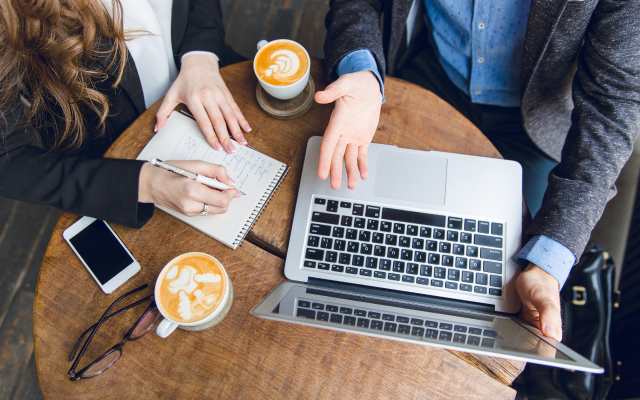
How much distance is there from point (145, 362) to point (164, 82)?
0.79m

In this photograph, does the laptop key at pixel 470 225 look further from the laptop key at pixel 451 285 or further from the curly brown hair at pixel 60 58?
the curly brown hair at pixel 60 58

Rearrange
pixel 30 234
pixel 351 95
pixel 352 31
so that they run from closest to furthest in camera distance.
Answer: pixel 351 95 < pixel 352 31 < pixel 30 234

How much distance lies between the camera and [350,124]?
32.3 inches

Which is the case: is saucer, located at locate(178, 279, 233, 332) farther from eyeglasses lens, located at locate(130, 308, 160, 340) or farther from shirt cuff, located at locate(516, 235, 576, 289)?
shirt cuff, located at locate(516, 235, 576, 289)

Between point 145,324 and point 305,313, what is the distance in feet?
1.29

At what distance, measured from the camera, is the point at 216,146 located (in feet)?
2.85

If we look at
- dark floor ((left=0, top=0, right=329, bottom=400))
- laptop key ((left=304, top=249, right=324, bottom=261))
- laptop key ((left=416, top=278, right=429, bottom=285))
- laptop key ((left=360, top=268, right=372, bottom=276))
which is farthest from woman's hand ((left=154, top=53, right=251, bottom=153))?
dark floor ((left=0, top=0, right=329, bottom=400))

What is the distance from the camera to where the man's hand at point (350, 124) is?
775mm

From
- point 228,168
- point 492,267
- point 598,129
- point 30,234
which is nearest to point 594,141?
point 598,129

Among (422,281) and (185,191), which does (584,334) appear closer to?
(422,281)

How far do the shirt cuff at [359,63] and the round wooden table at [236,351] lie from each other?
0.40m

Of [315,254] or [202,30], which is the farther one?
[202,30]

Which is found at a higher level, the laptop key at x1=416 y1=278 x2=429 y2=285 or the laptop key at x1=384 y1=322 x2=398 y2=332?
the laptop key at x1=384 y1=322 x2=398 y2=332

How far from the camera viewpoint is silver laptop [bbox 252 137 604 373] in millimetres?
726
